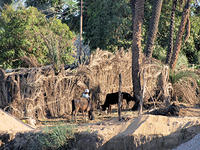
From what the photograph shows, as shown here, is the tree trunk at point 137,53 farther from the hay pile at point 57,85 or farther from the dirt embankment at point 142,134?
the dirt embankment at point 142,134

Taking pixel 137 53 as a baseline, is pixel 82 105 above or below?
below

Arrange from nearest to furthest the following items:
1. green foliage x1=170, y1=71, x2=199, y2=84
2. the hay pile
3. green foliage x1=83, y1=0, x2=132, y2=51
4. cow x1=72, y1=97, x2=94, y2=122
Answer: cow x1=72, y1=97, x2=94, y2=122 → the hay pile → green foliage x1=170, y1=71, x2=199, y2=84 → green foliage x1=83, y1=0, x2=132, y2=51

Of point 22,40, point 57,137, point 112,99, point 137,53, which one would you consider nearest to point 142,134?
point 57,137

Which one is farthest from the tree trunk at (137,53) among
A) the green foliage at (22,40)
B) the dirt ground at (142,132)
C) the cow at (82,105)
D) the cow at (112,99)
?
the dirt ground at (142,132)

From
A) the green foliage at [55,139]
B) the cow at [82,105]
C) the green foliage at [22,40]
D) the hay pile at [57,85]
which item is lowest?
the green foliage at [55,139]

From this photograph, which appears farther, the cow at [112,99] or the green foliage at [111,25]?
the green foliage at [111,25]

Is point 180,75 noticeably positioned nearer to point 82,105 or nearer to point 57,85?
point 82,105

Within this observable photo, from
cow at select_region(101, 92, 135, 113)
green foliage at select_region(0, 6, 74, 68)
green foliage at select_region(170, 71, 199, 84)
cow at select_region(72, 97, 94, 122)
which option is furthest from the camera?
green foliage at select_region(0, 6, 74, 68)

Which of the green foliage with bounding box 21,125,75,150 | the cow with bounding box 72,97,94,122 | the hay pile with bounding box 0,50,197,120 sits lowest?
the green foliage with bounding box 21,125,75,150

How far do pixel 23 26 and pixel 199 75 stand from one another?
894 cm

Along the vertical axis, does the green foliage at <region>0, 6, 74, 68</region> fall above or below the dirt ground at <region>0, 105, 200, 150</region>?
above

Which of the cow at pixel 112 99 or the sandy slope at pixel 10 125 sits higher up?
the cow at pixel 112 99

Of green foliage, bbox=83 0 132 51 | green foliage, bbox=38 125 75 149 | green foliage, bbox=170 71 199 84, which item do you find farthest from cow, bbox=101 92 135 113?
green foliage, bbox=83 0 132 51

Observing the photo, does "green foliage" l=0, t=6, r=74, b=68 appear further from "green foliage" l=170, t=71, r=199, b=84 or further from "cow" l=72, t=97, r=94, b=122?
"green foliage" l=170, t=71, r=199, b=84
